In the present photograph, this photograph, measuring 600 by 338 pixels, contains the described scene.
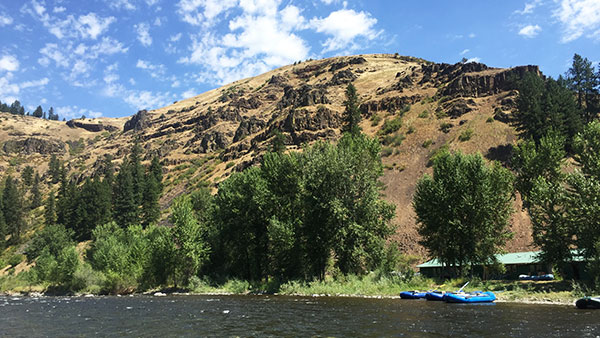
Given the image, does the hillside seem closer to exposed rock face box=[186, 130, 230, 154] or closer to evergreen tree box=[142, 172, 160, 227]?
exposed rock face box=[186, 130, 230, 154]

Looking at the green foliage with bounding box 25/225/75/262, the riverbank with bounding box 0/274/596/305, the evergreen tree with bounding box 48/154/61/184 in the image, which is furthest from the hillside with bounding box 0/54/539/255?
the green foliage with bounding box 25/225/75/262

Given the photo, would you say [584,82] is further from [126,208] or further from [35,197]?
[35,197]

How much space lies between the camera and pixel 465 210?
42219 millimetres

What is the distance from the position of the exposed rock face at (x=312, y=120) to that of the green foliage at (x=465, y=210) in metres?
67.0

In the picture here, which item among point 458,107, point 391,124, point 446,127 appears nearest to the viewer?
point 446,127

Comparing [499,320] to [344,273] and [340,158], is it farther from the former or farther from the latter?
[340,158]

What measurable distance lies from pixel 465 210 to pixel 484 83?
74400 mm

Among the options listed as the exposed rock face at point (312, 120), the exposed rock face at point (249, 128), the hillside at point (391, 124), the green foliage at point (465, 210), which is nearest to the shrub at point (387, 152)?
the hillside at point (391, 124)

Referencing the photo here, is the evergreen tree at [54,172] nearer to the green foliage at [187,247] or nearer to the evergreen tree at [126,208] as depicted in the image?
the evergreen tree at [126,208]

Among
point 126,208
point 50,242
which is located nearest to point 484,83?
point 126,208

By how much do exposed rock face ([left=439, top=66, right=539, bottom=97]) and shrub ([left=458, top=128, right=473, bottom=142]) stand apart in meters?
18.6

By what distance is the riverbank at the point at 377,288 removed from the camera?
105 feet

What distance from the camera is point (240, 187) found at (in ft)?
176

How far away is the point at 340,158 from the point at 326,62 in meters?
163
